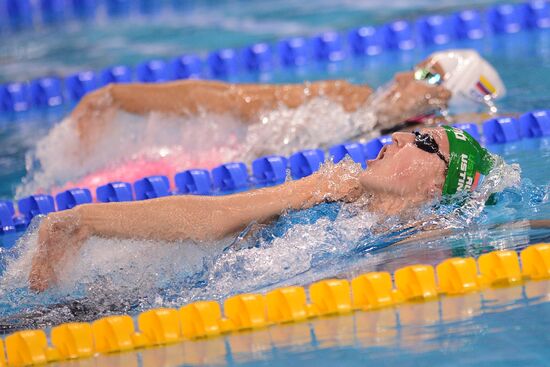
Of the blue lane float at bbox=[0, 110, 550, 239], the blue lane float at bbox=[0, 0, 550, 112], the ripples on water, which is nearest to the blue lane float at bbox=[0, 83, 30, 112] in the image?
the blue lane float at bbox=[0, 0, 550, 112]

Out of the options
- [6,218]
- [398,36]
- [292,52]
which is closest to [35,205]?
[6,218]

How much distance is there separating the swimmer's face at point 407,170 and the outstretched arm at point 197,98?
1529mm

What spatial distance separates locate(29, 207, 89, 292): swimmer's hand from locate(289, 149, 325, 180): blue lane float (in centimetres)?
157

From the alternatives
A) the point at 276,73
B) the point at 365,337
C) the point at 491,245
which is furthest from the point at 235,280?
the point at 276,73

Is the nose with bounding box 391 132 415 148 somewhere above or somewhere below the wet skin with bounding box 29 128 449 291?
above

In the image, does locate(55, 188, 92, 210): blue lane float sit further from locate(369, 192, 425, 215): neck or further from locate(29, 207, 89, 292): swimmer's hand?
locate(369, 192, 425, 215): neck

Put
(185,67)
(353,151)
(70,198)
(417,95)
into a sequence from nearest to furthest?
(70,198) < (353,151) < (417,95) < (185,67)

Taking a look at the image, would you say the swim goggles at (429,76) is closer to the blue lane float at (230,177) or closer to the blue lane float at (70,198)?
the blue lane float at (230,177)

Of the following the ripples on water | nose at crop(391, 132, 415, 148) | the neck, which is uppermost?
nose at crop(391, 132, 415, 148)

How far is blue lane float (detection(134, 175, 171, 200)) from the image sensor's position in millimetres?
4562

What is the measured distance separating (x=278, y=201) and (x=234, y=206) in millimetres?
151

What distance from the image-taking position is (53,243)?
10.5 feet

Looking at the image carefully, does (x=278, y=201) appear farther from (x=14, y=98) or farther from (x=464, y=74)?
(x=14, y=98)

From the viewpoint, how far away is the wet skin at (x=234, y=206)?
3203mm
